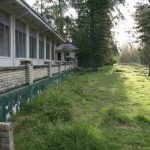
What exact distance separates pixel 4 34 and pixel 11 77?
5.01 metres

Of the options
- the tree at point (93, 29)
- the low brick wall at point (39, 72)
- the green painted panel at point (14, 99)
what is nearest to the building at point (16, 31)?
the low brick wall at point (39, 72)

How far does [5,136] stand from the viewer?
181 inches

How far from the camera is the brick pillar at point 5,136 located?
456 centimetres

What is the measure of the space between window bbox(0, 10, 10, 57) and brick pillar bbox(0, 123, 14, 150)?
9.46m

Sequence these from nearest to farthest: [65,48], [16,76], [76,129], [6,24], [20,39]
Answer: [76,129], [16,76], [6,24], [20,39], [65,48]

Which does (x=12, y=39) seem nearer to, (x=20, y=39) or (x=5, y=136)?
(x=20, y=39)

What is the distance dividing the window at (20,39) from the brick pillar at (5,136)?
11866 millimetres

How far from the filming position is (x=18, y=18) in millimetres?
16141

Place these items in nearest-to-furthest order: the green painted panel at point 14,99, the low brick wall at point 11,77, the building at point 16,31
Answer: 1. the green painted panel at point 14,99
2. the low brick wall at point 11,77
3. the building at point 16,31

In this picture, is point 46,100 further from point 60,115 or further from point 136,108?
point 136,108

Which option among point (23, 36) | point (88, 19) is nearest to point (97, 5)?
point (88, 19)

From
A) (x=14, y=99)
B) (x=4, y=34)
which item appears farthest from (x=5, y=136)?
(x=4, y=34)

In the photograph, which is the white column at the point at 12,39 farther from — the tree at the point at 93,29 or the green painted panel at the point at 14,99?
the tree at the point at 93,29

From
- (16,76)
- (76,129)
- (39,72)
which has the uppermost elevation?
(16,76)
